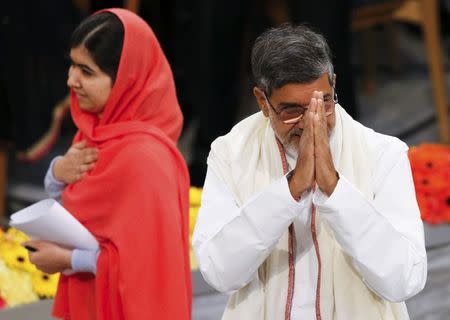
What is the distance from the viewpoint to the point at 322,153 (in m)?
2.26

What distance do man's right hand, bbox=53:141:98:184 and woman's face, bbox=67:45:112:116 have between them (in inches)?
5.2

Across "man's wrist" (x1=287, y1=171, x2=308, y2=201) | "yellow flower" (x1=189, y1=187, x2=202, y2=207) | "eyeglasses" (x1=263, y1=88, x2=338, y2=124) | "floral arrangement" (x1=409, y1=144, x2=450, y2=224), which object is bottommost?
"floral arrangement" (x1=409, y1=144, x2=450, y2=224)

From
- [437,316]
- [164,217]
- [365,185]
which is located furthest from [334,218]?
[437,316]

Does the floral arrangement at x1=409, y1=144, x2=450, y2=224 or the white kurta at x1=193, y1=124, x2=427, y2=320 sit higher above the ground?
the white kurta at x1=193, y1=124, x2=427, y2=320

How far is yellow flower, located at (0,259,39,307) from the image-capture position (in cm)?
396

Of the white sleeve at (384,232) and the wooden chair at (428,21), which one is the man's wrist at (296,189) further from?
the wooden chair at (428,21)

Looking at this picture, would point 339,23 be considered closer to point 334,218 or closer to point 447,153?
point 447,153

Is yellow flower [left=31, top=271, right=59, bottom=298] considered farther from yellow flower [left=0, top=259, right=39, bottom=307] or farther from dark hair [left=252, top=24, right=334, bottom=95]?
dark hair [left=252, top=24, right=334, bottom=95]

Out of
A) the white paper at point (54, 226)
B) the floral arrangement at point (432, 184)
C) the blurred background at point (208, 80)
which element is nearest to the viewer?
the white paper at point (54, 226)

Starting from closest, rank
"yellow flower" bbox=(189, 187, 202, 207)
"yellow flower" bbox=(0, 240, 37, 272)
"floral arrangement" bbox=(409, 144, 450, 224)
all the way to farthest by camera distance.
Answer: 1. "yellow flower" bbox=(0, 240, 37, 272)
2. "yellow flower" bbox=(189, 187, 202, 207)
3. "floral arrangement" bbox=(409, 144, 450, 224)

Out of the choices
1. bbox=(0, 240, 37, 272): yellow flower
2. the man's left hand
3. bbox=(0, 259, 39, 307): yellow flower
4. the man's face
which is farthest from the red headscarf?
bbox=(0, 240, 37, 272): yellow flower

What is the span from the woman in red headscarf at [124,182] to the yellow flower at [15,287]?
32.9 inches

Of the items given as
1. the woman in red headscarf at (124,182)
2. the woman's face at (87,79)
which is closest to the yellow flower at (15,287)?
the woman in red headscarf at (124,182)

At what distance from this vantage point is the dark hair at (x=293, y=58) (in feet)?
7.54
